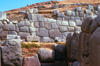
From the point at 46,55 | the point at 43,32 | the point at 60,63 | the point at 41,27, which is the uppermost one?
the point at 41,27

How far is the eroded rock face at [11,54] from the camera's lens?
18.8 feet

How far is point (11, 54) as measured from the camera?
573cm

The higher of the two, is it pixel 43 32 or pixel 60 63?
pixel 43 32

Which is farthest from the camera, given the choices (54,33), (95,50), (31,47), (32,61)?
(54,33)

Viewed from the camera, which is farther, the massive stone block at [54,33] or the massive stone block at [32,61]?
the massive stone block at [54,33]

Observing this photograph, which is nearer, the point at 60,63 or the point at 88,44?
the point at 88,44

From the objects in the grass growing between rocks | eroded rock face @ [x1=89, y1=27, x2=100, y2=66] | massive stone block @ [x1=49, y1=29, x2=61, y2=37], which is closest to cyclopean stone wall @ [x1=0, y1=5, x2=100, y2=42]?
massive stone block @ [x1=49, y1=29, x2=61, y2=37]

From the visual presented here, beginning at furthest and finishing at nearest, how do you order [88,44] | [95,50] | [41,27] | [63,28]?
[63,28] → [41,27] → [88,44] → [95,50]

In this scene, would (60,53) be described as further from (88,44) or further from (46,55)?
(88,44)

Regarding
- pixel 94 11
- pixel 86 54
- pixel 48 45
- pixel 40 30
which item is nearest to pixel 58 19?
pixel 40 30

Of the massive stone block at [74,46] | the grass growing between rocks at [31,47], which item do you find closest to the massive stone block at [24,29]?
the grass growing between rocks at [31,47]

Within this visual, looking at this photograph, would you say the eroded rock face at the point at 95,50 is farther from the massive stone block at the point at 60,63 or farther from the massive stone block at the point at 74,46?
the massive stone block at the point at 60,63

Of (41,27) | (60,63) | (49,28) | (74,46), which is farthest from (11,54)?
(49,28)

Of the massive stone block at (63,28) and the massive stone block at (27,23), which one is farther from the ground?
the massive stone block at (27,23)
